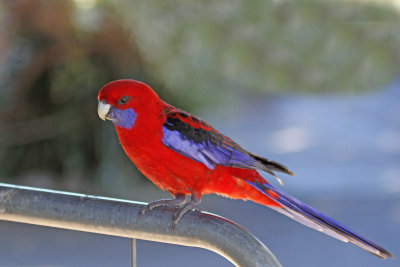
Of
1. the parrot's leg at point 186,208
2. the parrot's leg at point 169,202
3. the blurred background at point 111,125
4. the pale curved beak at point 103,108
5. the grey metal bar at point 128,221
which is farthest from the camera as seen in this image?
the blurred background at point 111,125

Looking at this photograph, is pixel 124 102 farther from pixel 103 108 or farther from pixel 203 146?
pixel 203 146

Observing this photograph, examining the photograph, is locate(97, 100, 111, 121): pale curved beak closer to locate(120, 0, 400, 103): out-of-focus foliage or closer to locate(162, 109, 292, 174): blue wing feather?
locate(162, 109, 292, 174): blue wing feather

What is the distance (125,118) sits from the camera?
1.76 metres

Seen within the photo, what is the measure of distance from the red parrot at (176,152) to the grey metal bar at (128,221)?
0.30m

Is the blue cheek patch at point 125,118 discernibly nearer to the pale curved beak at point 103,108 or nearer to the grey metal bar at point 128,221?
the pale curved beak at point 103,108

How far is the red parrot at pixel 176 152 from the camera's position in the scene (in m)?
1.74

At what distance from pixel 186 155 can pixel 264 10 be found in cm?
544

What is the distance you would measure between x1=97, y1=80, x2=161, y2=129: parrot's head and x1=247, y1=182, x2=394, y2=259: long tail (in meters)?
0.41

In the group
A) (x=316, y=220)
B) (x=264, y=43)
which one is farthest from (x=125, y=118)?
(x=264, y=43)

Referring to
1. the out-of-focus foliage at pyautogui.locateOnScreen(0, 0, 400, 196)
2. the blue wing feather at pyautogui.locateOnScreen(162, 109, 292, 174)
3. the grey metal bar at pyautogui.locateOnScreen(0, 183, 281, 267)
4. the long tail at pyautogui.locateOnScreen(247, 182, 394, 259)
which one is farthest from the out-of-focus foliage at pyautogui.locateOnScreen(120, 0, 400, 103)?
the grey metal bar at pyautogui.locateOnScreen(0, 183, 281, 267)

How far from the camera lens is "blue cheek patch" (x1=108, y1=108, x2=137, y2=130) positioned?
1.74 m

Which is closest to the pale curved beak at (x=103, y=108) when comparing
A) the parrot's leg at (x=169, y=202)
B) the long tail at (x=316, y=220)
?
the parrot's leg at (x=169, y=202)

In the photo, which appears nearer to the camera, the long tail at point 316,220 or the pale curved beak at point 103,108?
the long tail at point 316,220

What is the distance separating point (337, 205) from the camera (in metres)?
6.24
